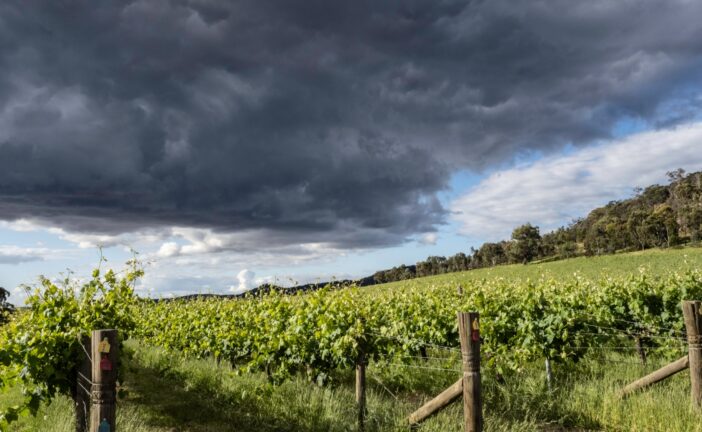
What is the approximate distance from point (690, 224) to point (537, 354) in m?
87.8

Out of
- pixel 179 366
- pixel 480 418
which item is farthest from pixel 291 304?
pixel 480 418

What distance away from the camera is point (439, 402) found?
5695 millimetres

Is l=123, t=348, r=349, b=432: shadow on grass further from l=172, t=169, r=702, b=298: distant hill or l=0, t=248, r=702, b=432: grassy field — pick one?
l=172, t=169, r=702, b=298: distant hill

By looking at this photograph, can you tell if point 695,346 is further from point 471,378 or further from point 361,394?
point 361,394

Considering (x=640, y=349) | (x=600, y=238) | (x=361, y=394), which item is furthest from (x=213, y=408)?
(x=600, y=238)

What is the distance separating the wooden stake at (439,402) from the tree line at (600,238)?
84.6 metres

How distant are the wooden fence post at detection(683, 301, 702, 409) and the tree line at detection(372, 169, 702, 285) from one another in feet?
267

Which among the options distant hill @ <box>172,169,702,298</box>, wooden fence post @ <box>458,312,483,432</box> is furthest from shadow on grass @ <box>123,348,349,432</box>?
distant hill @ <box>172,169,702,298</box>

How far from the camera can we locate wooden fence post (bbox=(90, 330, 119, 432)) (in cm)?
438

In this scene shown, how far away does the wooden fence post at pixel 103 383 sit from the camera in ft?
14.4

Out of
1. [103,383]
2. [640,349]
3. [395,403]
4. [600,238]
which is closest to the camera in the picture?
[103,383]

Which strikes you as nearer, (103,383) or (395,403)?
(103,383)

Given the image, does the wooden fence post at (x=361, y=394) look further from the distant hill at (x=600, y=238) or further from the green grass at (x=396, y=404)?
the distant hill at (x=600, y=238)

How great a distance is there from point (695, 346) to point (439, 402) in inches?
160
